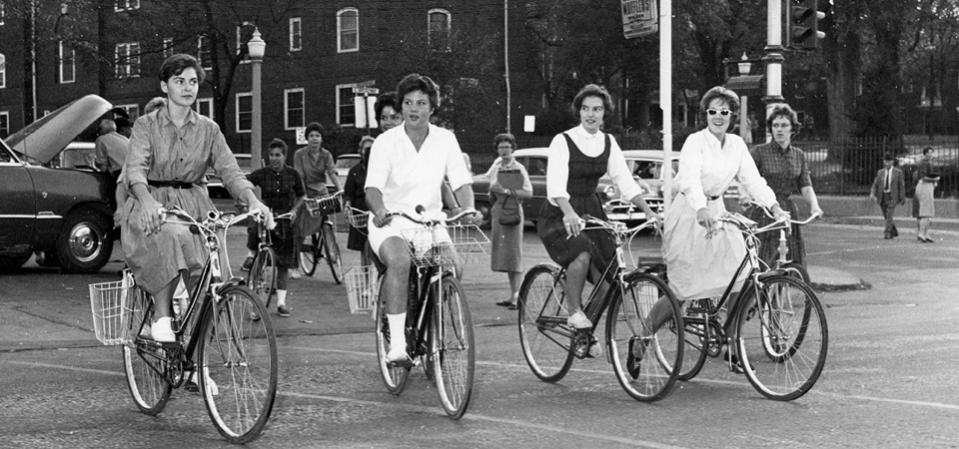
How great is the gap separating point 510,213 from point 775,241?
4.18 metres

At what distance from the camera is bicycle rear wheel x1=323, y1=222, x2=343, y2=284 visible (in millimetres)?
14977

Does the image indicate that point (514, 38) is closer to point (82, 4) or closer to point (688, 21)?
point (688, 21)

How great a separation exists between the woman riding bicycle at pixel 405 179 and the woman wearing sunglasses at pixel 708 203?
1.52 metres

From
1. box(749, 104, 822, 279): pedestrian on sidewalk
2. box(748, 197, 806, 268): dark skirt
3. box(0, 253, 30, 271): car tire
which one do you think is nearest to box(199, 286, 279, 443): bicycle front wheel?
box(748, 197, 806, 268): dark skirt

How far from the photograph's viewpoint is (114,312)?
714cm

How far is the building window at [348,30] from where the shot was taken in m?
50.8

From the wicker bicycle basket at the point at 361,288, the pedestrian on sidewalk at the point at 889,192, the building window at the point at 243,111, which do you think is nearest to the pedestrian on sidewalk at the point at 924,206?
the pedestrian on sidewalk at the point at 889,192

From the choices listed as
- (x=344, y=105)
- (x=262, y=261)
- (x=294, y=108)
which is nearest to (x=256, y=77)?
(x=262, y=261)

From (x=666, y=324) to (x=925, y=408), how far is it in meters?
1.39

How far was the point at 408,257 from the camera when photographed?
23.5ft

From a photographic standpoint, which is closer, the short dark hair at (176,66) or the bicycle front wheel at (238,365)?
the bicycle front wheel at (238,365)

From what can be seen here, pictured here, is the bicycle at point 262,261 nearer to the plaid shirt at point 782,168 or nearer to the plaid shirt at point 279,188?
the plaid shirt at point 279,188

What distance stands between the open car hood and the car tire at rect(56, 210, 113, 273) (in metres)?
0.76

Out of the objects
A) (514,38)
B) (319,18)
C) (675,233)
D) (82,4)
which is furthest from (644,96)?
(675,233)
